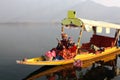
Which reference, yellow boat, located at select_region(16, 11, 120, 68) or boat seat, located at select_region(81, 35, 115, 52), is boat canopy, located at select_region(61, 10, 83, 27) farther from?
boat seat, located at select_region(81, 35, 115, 52)

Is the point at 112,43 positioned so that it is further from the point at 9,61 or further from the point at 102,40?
the point at 9,61

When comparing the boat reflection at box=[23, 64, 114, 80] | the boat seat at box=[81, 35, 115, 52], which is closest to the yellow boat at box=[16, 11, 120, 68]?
the boat seat at box=[81, 35, 115, 52]

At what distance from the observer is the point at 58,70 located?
2267 centimetres

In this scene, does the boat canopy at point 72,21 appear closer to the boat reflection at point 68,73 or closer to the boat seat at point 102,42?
the boat reflection at point 68,73

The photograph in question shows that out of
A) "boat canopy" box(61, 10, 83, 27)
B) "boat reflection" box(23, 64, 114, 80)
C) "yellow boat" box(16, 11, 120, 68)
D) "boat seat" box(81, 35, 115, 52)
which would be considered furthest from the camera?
"boat seat" box(81, 35, 115, 52)

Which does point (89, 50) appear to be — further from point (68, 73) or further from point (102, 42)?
point (68, 73)

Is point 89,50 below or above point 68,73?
above

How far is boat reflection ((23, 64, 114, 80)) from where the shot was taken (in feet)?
72.9

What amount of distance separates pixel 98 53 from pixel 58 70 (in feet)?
16.8

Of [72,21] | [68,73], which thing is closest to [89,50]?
[72,21]

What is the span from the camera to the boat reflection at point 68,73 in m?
22.2

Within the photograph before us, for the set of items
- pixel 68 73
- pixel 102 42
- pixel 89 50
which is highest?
pixel 89 50

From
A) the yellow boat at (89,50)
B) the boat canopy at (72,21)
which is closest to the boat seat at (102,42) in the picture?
the yellow boat at (89,50)

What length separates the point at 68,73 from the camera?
23.2 meters
